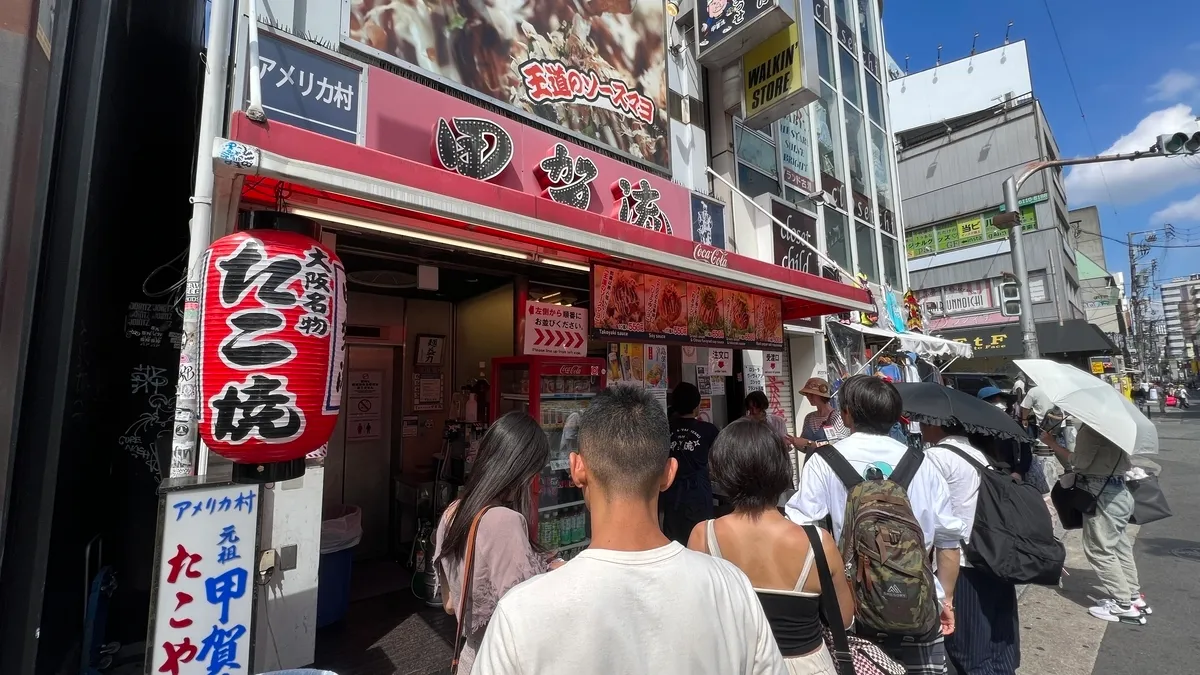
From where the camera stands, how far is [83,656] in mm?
3188

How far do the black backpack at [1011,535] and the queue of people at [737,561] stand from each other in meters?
0.10

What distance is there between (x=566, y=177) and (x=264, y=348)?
384 cm

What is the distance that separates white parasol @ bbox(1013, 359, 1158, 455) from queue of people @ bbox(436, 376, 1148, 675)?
5.13ft

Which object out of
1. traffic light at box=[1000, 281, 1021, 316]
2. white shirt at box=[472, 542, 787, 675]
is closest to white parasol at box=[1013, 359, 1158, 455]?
white shirt at box=[472, 542, 787, 675]

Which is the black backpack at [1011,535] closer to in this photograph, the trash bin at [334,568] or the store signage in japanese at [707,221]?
the store signage in japanese at [707,221]

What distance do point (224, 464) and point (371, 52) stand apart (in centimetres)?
349

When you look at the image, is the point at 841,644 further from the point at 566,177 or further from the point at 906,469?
the point at 566,177

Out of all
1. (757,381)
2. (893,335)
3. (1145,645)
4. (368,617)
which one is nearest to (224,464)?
(368,617)

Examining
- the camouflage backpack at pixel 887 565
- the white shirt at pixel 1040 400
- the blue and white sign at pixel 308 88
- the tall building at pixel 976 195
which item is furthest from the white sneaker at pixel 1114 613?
the tall building at pixel 976 195

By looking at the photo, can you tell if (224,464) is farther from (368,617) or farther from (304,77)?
(304,77)

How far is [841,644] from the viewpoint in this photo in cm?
213

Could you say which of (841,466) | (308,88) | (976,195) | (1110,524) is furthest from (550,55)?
(976,195)

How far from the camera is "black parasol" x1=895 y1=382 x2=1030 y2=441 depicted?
3.42m

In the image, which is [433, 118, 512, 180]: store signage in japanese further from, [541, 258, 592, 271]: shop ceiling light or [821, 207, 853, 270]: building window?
[821, 207, 853, 270]: building window
